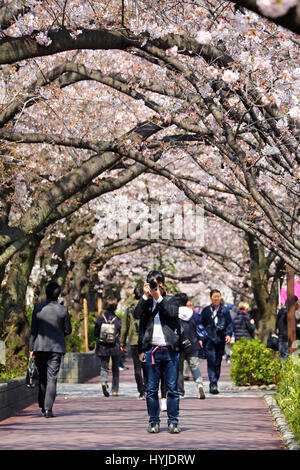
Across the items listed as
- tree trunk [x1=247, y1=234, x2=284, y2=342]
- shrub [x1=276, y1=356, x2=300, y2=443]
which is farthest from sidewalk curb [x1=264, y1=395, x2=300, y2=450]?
tree trunk [x1=247, y1=234, x2=284, y2=342]

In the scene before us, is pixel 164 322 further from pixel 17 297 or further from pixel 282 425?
pixel 17 297

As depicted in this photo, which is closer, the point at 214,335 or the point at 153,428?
the point at 153,428

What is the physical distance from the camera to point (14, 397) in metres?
13.0

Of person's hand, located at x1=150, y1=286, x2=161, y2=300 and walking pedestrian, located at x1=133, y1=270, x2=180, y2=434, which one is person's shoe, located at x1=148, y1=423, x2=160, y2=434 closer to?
walking pedestrian, located at x1=133, y1=270, x2=180, y2=434

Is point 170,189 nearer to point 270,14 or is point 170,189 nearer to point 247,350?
point 247,350

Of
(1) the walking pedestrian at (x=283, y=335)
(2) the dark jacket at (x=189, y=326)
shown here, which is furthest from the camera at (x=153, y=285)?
(1) the walking pedestrian at (x=283, y=335)

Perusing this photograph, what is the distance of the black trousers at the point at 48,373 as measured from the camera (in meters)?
12.2

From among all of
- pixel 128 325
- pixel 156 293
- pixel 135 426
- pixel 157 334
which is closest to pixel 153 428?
pixel 135 426

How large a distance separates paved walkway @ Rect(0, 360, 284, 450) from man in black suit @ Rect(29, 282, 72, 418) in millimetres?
376

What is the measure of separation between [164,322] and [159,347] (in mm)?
293

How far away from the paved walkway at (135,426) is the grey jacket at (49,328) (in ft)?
3.26

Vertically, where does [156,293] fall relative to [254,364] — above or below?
above

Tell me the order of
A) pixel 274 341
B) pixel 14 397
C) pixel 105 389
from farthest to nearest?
pixel 274 341, pixel 105 389, pixel 14 397

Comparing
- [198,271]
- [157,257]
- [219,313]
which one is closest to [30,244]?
[219,313]
